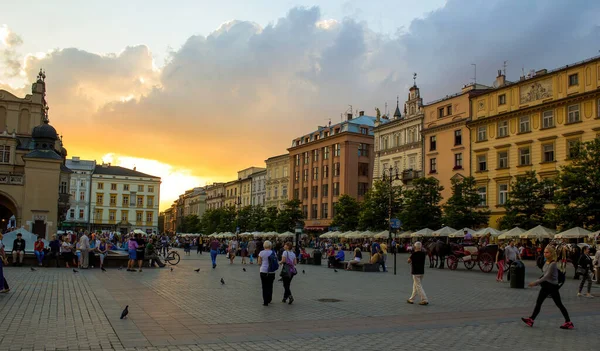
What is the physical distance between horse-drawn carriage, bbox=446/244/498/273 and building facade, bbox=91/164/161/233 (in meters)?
95.3

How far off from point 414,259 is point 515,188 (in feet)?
95.4

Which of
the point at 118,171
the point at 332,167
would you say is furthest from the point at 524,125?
the point at 118,171

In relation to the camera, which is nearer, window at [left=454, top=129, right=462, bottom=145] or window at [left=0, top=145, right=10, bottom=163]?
window at [left=454, top=129, right=462, bottom=145]

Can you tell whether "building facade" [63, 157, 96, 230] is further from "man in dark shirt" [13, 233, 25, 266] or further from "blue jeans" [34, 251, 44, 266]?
"man in dark shirt" [13, 233, 25, 266]

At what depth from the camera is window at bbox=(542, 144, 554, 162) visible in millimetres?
43688

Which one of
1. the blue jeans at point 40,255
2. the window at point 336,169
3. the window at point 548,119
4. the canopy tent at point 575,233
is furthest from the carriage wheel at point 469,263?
the window at point 336,169

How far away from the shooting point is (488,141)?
163 feet

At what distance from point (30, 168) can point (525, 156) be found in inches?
1568

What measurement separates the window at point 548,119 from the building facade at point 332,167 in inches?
1306

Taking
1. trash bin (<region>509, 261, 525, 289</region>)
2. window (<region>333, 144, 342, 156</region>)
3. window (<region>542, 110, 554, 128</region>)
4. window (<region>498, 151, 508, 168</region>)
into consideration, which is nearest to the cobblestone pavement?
trash bin (<region>509, 261, 525, 289</region>)

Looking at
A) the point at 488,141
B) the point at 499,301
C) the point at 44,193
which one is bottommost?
the point at 499,301

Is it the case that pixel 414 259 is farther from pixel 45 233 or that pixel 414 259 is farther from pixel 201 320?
pixel 45 233

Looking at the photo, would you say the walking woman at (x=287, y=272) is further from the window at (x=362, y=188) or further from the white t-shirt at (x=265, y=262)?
the window at (x=362, y=188)

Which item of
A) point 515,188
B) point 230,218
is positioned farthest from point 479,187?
point 230,218
